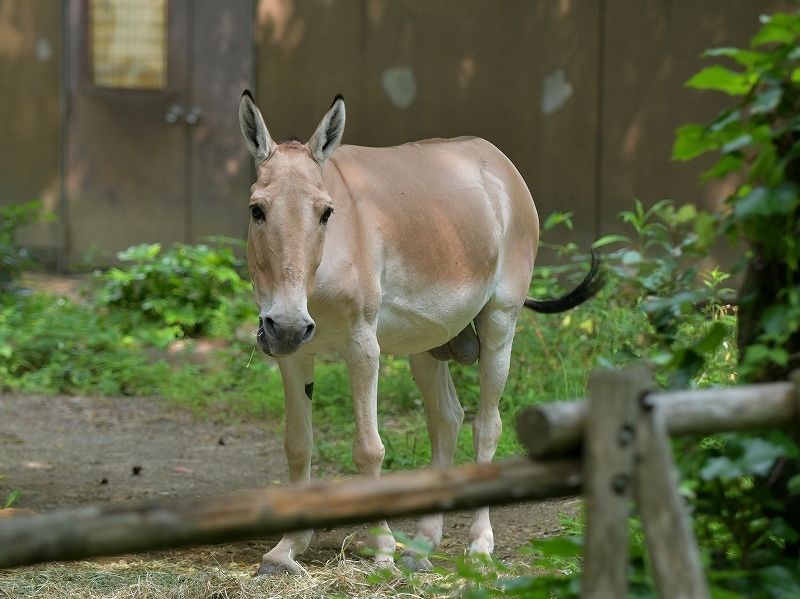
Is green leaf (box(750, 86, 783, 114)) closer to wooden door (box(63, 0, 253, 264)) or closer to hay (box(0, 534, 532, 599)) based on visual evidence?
hay (box(0, 534, 532, 599))

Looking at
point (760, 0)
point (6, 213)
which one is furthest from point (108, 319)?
point (760, 0)

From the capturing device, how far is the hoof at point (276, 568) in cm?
411

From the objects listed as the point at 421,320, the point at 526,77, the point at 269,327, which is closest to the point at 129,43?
the point at 526,77

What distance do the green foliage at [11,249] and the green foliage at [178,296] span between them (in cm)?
82

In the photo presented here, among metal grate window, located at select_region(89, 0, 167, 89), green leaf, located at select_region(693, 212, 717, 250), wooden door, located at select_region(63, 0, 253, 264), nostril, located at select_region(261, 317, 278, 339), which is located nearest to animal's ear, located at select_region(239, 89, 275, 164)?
nostril, located at select_region(261, 317, 278, 339)

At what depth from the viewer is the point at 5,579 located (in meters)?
3.95

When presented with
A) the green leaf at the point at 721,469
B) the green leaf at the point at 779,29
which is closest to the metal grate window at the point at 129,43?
the green leaf at the point at 779,29

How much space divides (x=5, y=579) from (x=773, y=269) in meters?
3.15

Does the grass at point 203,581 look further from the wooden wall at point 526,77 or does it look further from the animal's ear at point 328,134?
the wooden wall at point 526,77

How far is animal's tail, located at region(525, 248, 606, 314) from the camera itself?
17.7ft

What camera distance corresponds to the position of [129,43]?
33.5 feet

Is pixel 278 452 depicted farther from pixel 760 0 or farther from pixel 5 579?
pixel 760 0

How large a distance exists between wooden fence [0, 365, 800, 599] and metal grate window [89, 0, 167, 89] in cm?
894

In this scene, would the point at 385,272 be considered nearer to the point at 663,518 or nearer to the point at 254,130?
the point at 254,130
